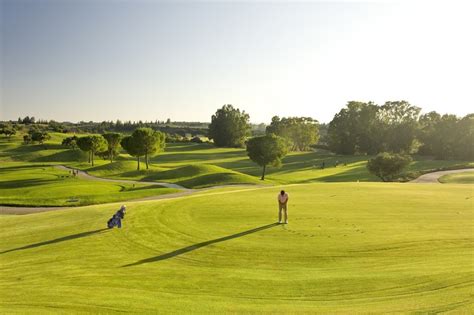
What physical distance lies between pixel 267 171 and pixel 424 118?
76.9 meters

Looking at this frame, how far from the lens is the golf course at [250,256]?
1312 cm

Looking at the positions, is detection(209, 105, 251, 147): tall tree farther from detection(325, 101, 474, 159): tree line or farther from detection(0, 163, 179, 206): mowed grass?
detection(0, 163, 179, 206): mowed grass

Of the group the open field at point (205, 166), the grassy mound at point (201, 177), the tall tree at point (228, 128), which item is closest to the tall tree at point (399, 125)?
the open field at point (205, 166)

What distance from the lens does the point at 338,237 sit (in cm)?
2069

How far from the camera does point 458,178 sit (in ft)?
231

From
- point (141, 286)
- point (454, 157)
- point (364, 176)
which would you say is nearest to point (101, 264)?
point (141, 286)

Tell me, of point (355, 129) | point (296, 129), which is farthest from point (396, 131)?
point (296, 129)

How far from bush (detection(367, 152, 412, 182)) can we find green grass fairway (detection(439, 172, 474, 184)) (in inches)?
277

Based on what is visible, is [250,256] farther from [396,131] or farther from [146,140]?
[396,131]

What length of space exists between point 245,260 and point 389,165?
203ft

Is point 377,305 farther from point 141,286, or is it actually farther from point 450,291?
point 141,286

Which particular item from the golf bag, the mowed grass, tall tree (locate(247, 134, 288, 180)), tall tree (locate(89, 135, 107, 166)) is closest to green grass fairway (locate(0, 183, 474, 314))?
the golf bag

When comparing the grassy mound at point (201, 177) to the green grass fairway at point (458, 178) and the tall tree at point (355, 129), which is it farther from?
the tall tree at point (355, 129)

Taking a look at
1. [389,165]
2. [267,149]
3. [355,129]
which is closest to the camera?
[389,165]
